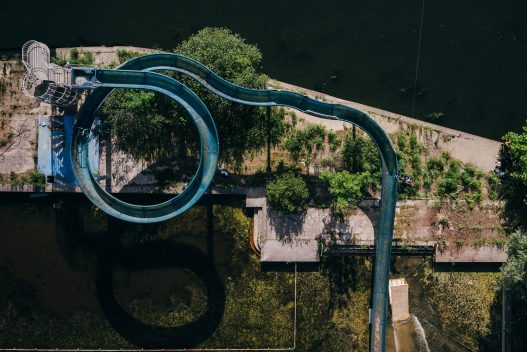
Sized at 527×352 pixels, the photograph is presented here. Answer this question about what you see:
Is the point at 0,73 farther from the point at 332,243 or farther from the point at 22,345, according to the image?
the point at 332,243

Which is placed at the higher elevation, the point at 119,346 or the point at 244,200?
the point at 244,200

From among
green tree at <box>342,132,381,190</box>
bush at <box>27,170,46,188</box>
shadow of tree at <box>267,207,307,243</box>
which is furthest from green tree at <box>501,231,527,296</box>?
bush at <box>27,170,46,188</box>

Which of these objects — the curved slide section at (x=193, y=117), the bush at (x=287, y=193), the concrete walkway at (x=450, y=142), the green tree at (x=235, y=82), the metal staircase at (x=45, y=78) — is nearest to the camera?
the curved slide section at (x=193, y=117)

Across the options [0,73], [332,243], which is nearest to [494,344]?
[332,243]

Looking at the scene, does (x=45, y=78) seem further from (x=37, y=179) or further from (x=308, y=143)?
(x=308, y=143)

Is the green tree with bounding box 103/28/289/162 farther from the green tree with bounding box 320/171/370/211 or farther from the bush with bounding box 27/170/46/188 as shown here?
the bush with bounding box 27/170/46/188

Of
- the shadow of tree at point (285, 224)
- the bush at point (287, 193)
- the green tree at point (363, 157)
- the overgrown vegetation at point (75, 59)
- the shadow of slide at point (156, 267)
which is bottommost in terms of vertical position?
the shadow of slide at point (156, 267)

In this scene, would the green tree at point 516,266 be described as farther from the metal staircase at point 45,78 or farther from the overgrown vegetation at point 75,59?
the overgrown vegetation at point 75,59

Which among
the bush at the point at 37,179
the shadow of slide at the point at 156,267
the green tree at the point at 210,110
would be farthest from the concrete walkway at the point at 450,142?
the bush at the point at 37,179
